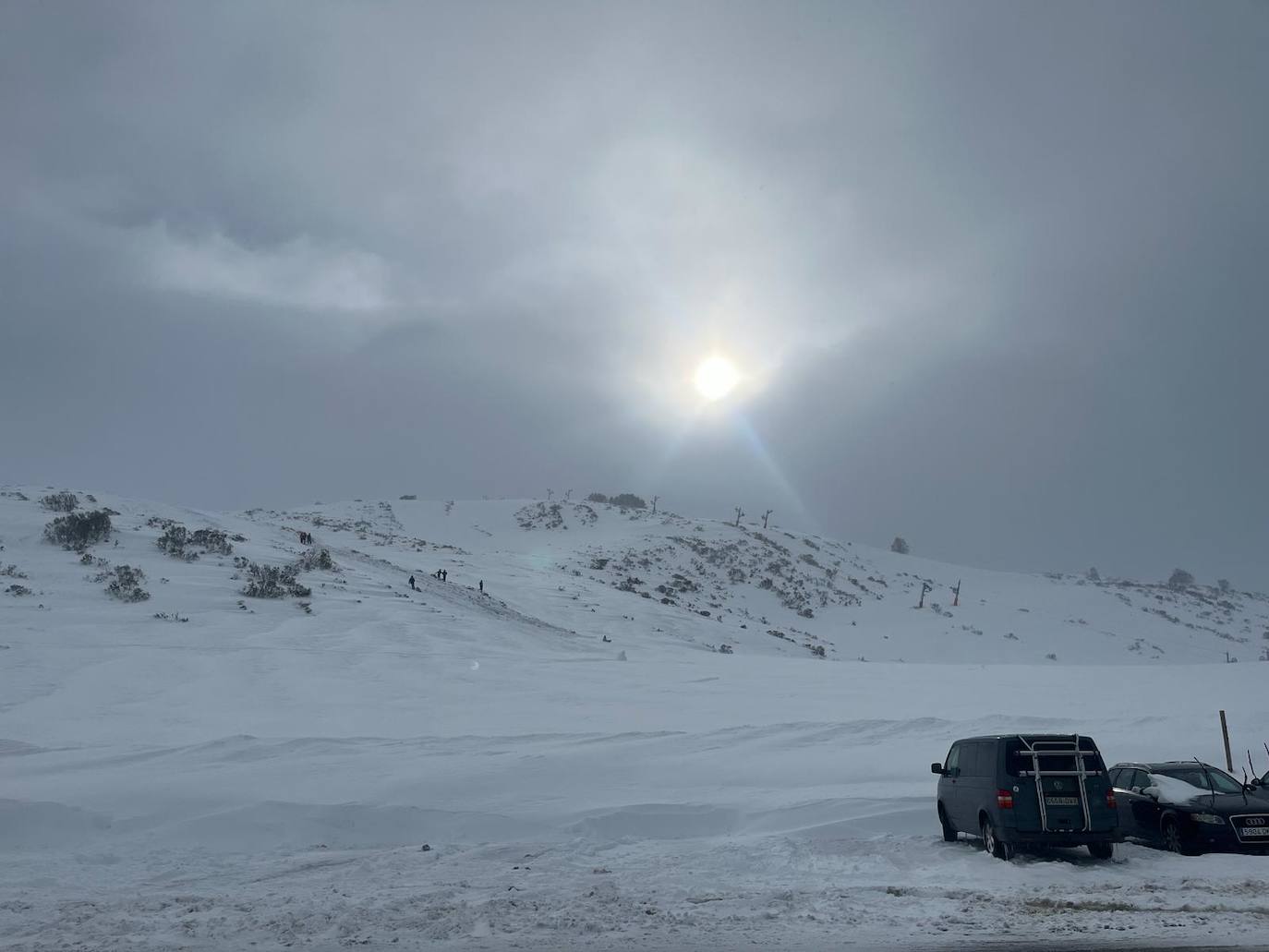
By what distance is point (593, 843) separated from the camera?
12.8 meters

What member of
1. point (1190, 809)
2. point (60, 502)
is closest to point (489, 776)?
point (1190, 809)

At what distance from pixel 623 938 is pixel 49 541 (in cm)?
3752

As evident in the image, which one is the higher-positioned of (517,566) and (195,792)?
(517,566)

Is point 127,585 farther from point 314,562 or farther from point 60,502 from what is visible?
point 60,502

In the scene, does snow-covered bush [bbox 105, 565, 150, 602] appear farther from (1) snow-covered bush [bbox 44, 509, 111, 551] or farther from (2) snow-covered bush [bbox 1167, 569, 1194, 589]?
(2) snow-covered bush [bbox 1167, 569, 1194, 589]

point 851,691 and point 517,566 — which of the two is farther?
point 517,566

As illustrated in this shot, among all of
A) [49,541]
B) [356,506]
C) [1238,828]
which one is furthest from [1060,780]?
[356,506]

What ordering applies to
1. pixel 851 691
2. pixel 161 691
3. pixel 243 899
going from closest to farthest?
1. pixel 243 899
2. pixel 161 691
3. pixel 851 691

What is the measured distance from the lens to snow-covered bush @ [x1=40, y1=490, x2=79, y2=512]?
43062mm

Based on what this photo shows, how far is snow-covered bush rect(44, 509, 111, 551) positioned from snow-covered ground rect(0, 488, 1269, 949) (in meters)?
0.63

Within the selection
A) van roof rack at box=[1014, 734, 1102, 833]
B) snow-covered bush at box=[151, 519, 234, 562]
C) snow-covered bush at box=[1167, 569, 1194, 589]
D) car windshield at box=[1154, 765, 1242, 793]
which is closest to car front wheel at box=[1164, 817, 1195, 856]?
car windshield at box=[1154, 765, 1242, 793]

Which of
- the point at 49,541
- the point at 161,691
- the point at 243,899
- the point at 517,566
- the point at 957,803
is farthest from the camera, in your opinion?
the point at 517,566

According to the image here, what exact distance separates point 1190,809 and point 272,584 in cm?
3146

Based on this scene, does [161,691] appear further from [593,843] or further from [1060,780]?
[1060,780]
